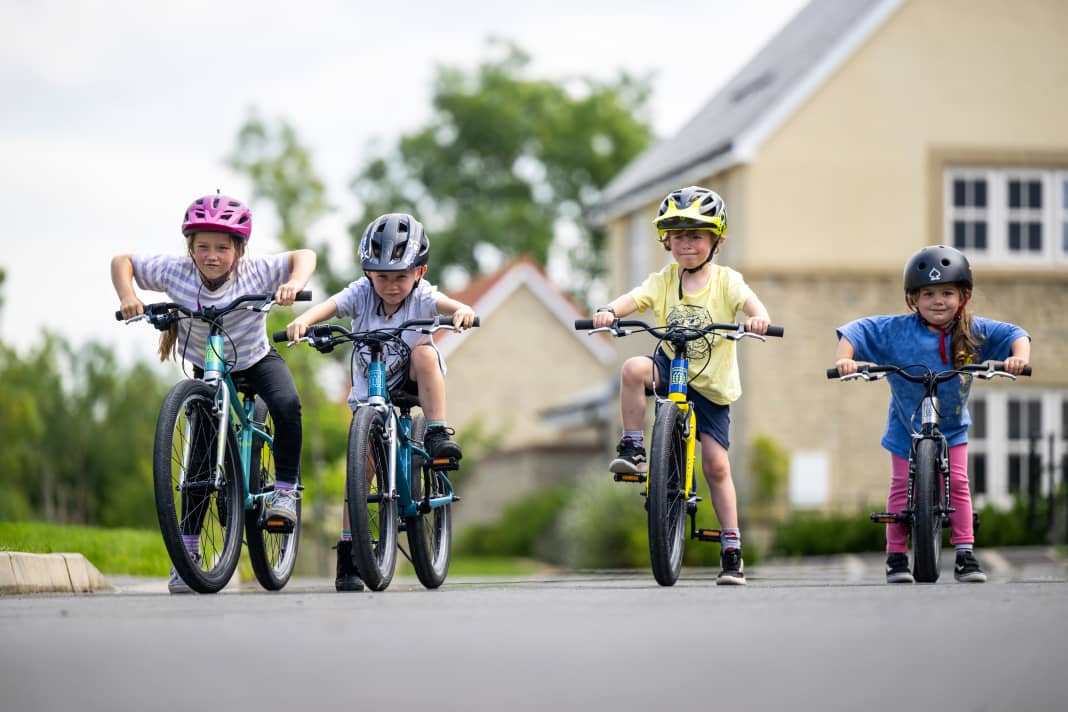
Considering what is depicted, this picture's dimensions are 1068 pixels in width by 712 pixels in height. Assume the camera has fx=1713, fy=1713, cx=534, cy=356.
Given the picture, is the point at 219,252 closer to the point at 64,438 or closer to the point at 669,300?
the point at 669,300

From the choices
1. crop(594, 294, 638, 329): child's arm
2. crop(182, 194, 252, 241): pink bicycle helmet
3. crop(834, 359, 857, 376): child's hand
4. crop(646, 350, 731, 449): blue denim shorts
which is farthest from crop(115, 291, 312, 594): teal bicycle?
crop(834, 359, 857, 376): child's hand

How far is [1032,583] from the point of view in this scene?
893 cm

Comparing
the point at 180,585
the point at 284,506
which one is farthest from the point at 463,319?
the point at 180,585

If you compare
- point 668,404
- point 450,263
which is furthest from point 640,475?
point 450,263

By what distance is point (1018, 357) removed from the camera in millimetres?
8719

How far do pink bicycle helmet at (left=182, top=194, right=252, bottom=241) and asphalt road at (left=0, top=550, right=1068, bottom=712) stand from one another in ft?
6.18

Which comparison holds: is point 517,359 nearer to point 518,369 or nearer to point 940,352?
point 518,369

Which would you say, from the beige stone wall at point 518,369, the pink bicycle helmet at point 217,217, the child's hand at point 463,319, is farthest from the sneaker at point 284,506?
the beige stone wall at point 518,369

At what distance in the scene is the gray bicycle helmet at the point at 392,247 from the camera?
827 cm

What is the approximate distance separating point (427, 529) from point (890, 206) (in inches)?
689

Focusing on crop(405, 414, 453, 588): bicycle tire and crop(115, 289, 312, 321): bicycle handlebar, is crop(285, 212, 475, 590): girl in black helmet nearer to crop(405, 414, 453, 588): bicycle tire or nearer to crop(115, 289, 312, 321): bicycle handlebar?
crop(405, 414, 453, 588): bicycle tire

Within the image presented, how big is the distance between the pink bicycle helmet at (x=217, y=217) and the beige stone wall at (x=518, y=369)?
33.6 meters

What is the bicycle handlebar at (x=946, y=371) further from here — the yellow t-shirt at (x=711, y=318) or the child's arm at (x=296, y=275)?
the child's arm at (x=296, y=275)

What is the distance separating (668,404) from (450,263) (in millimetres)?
45912
